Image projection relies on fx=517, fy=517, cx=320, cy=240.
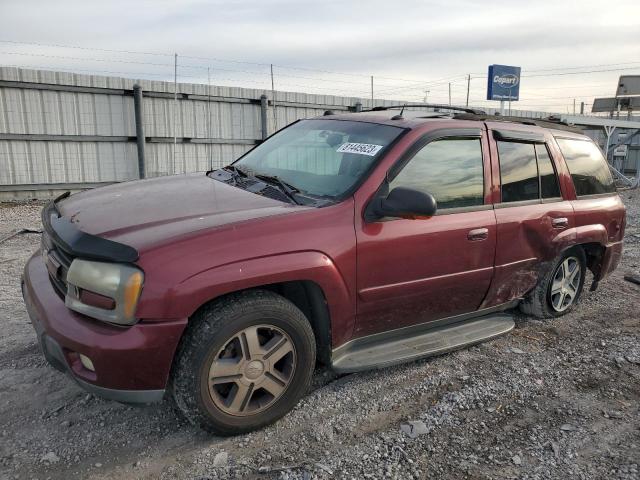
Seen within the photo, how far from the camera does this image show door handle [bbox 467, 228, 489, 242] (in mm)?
3510

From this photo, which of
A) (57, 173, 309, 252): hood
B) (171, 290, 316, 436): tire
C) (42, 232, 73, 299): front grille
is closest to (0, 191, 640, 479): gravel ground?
(171, 290, 316, 436): tire

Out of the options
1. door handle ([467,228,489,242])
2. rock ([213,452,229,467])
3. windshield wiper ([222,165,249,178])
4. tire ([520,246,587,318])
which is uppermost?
windshield wiper ([222,165,249,178])

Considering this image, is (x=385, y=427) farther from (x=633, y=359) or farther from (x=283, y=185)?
(x=633, y=359)

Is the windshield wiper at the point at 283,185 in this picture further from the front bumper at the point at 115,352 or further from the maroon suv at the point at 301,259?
the front bumper at the point at 115,352

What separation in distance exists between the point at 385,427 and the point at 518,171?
222cm

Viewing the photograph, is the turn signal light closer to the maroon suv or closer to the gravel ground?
the maroon suv

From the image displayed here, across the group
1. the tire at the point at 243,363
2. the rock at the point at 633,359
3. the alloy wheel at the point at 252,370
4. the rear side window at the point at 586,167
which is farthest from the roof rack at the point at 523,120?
the alloy wheel at the point at 252,370

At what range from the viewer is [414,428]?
294cm

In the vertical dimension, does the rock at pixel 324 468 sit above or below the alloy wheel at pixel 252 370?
below

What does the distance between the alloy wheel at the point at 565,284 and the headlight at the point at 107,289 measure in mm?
3537

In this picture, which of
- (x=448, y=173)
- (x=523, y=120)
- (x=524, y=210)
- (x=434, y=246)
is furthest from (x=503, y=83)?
(x=434, y=246)

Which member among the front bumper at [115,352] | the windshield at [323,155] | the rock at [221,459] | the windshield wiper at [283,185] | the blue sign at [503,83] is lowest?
the rock at [221,459]

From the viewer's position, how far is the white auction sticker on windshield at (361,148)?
331 centimetres

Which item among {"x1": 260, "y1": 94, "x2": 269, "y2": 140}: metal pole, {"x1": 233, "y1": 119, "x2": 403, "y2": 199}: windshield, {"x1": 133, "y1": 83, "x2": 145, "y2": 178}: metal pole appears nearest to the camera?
{"x1": 233, "y1": 119, "x2": 403, "y2": 199}: windshield
